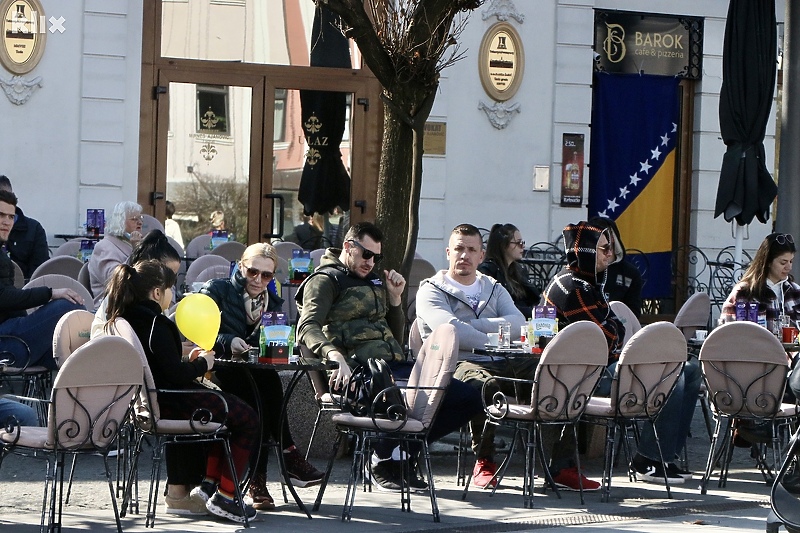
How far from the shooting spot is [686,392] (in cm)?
881

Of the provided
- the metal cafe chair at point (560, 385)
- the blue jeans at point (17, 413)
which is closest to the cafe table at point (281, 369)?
the blue jeans at point (17, 413)

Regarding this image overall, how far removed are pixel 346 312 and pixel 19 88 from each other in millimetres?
6942

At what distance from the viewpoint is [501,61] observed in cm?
1516

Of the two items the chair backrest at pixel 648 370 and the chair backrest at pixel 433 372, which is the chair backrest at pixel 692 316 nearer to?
the chair backrest at pixel 648 370

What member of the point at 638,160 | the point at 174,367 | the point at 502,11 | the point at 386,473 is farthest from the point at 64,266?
the point at 638,160

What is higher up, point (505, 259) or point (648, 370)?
point (505, 259)

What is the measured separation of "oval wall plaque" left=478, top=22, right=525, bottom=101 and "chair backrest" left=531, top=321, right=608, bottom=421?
7725mm

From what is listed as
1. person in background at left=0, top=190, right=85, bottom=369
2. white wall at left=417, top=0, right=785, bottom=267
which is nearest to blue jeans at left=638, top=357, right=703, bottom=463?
person in background at left=0, top=190, right=85, bottom=369

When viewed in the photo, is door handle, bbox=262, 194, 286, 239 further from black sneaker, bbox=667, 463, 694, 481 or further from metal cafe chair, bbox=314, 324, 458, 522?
metal cafe chair, bbox=314, 324, 458, 522

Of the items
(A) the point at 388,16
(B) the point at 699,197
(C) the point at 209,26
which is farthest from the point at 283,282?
(B) the point at 699,197

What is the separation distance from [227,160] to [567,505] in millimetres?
7648

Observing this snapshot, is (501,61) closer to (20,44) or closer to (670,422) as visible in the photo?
(20,44)

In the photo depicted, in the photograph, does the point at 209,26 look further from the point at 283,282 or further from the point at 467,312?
the point at 467,312

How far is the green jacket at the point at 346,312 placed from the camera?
7.80m
